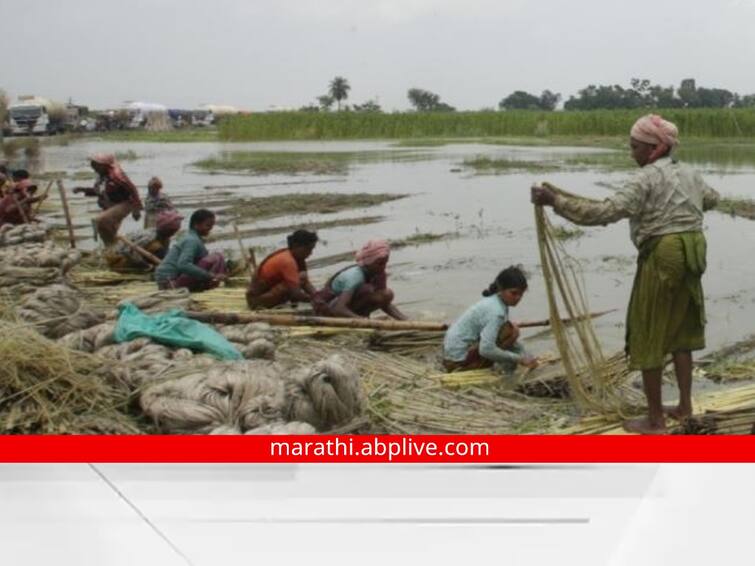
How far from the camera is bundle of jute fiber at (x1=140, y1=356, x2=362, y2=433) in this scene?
10.5ft

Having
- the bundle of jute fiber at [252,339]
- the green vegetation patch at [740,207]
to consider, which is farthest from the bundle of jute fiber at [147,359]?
the green vegetation patch at [740,207]

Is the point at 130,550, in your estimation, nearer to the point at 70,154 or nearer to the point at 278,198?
the point at 70,154

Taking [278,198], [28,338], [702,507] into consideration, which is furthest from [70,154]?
[278,198]

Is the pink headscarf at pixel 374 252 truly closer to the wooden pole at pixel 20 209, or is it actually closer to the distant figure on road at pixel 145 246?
the distant figure on road at pixel 145 246

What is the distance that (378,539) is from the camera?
10.4ft

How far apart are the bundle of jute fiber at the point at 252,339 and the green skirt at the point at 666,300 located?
149 centimetres

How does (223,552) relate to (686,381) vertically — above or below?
below

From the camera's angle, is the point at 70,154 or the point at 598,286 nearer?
the point at 70,154

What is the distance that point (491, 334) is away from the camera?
389 centimetres

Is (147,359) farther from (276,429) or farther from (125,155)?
(125,155)

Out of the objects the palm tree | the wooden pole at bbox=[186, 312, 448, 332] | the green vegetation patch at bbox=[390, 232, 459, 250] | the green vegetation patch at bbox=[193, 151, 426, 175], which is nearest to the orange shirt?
the wooden pole at bbox=[186, 312, 448, 332]

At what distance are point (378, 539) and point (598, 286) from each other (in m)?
2.75

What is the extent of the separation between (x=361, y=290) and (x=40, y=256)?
1750mm

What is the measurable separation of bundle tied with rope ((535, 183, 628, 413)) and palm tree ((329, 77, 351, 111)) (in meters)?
0.97
